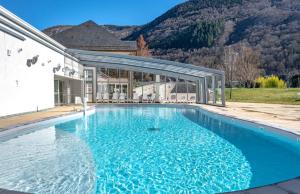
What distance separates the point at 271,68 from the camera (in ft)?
141

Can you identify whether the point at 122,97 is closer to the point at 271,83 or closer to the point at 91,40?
the point at 91,40

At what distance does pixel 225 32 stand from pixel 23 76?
51.2m

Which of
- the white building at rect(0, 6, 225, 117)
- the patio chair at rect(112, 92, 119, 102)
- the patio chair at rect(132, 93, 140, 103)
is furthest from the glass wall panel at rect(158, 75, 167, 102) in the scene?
the patio chair at rect(112, 92, 119, 102)

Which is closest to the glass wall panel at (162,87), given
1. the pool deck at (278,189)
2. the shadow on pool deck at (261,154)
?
the shadow on pool deck at (261,154)

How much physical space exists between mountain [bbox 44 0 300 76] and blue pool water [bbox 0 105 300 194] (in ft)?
77.9

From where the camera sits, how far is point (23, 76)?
39.7ft

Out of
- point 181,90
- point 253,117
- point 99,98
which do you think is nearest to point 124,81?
point 99,98

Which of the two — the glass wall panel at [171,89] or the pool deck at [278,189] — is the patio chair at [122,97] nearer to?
the glass wall panel at [171,89]

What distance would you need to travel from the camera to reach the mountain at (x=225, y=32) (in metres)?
43.5

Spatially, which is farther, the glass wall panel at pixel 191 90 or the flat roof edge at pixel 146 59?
the glass wall panel at pixel 191 90

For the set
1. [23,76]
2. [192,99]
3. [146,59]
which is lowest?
[192,99]

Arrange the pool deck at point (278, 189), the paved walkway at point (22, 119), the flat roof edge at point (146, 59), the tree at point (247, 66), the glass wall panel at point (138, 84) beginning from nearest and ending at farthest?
the pool deck at point (278, 189) → the paved walkway at point (22, 119) → the flat roof edge at point (146, 59) → the glass wall panel at point (138, 84) → the tree at point (247, 66)

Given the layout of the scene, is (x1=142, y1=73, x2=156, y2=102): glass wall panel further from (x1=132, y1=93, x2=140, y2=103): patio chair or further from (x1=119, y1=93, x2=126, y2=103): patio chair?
(x1=119, y1=93, x2=126, y2=103): patio chair

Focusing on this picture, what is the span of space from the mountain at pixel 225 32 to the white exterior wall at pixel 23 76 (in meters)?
15.3
